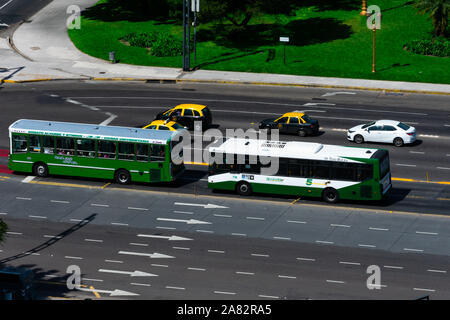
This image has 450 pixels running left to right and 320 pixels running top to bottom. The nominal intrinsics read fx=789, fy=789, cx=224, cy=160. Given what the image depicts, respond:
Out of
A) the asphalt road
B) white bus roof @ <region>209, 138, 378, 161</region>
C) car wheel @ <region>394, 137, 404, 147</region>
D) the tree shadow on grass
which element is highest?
the tree shadow on grass

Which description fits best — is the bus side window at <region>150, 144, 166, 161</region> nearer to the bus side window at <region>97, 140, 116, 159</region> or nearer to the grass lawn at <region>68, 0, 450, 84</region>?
the bus side window at <region>97, 140, 116, 159</region>

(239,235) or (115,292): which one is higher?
(239,235)

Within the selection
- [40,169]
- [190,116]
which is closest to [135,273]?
[40,169]

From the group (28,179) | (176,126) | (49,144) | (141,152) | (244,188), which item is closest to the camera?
(244,188)

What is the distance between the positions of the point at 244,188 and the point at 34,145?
1362cm

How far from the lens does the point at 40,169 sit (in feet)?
162

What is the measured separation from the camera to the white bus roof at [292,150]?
147ft

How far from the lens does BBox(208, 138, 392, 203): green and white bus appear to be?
44188mm

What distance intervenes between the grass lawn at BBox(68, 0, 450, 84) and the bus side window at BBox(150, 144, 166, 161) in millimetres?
31086

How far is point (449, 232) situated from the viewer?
40.6m

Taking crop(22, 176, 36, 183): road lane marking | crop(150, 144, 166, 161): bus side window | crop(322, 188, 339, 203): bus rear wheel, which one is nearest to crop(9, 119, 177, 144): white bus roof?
crop(150, 144, 166, 161): bus side window

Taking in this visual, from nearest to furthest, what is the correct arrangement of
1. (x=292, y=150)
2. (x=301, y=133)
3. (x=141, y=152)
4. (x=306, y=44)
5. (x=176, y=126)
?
(x=292, y=150) → (x=141, y=152) → (x=176, y=126) → (x=301, y=133) → (x=306, y=44)

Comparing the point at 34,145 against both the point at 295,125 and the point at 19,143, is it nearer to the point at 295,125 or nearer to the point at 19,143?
the point at 19,143

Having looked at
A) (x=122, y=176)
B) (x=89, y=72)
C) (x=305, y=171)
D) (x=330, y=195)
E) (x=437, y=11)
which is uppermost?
(x=437, y=11)
